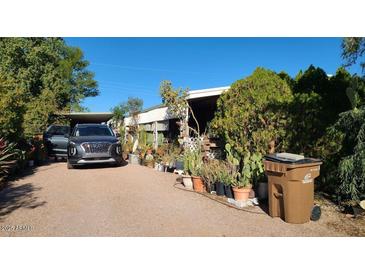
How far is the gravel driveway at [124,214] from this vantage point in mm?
4664

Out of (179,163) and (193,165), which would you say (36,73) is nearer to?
(179,163)

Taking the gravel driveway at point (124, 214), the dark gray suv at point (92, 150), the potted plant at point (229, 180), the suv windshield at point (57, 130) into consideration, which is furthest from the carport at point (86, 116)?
the potted plant at point (229, 180)

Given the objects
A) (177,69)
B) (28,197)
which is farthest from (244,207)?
(177,69)

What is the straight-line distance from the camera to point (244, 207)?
238 inches

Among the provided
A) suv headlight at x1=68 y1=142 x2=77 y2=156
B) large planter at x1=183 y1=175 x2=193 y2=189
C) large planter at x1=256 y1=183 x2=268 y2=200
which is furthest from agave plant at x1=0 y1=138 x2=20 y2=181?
large planter at x1=256 y1=183 x2=268 y2=200

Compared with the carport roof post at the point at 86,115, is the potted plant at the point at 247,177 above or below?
below

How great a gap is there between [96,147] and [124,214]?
592 cm

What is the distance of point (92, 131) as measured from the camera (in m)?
12.3

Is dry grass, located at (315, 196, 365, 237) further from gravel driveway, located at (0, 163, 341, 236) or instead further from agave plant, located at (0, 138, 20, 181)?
agave plant, located at (0, 138, 20, 181)

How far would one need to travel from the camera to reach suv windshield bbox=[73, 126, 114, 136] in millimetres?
12113

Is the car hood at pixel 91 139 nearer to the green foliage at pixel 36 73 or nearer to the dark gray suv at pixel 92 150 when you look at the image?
the dark gray suv at pixel 92 150

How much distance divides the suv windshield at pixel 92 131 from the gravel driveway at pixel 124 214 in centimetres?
390

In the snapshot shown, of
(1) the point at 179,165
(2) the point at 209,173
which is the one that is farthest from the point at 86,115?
(2) the point at 209,173
